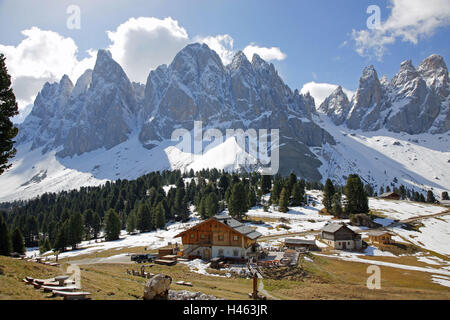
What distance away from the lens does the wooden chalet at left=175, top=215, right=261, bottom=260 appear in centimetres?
4850

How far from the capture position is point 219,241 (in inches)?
1953

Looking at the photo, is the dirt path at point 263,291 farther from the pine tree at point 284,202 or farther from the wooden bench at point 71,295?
the pine tree at point 284,202

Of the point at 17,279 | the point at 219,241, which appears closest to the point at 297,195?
the point at 219,241

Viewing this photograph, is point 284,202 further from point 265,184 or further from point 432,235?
point 432,235

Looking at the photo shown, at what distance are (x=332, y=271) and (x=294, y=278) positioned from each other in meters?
9.45

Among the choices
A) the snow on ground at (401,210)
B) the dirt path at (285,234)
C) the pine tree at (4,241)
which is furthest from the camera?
the snow on ground at (401,210)

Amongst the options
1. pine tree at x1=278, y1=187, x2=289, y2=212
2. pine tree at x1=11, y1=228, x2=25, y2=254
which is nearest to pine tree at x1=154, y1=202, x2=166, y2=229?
pine tree at x1=11, y1=228, x2=25, y2=254

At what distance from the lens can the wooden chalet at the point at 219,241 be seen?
159 feet

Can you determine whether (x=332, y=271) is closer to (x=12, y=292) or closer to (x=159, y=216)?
(x=12, y=292)

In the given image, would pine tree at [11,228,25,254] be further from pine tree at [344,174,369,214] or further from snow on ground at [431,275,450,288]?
pine tree at [344,174,369,214]

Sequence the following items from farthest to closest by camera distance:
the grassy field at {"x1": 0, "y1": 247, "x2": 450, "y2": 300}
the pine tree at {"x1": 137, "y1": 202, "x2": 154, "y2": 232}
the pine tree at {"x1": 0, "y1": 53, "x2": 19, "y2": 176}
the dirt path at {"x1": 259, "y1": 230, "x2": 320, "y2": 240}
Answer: the pine tree at {"x1": 137, "y1": 202, "x2": 154, "y2": 232}, the dirt path at {"x1": 259, "y1": 230, "x2": 320, "y2": 240}, the pine tree at {"x1": 0, "y1": 53, "x2": 19, "y2": 176}, the grassy field at {"x1": 0, "y1": 247, "x2": 450, "y2": 300}

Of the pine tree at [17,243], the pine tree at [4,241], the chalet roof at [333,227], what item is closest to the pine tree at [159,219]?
the pine tree at [17,243]

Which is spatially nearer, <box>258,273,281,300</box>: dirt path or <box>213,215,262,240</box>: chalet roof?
<box>258,273,281,300</box>: dirt path
